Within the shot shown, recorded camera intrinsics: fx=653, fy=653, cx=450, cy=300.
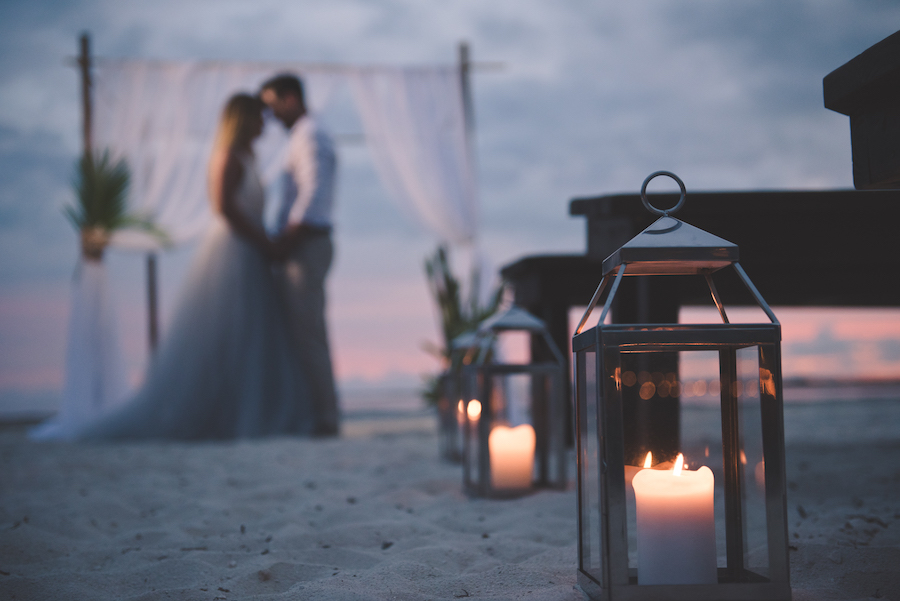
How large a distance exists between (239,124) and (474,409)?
9.04ft

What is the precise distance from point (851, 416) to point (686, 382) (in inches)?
168

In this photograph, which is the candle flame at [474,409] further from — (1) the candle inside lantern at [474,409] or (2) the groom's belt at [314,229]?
(2) the groom's belt at [314,229]

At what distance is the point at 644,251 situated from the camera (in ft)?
2.67

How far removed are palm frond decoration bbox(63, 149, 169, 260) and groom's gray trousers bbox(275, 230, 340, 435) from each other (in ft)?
4.42

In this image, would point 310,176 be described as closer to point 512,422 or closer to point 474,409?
point 474,409

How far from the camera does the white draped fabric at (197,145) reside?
4.22m

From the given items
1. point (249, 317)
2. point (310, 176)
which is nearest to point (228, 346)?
point (249, 317)

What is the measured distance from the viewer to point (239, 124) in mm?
3867

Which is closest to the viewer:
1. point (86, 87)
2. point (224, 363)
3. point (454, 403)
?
point (454, 403)

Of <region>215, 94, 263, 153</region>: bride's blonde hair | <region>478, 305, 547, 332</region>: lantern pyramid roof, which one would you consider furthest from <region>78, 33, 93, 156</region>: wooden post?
<region>478, 305, 547, 332</region>: lantern pyramid roof

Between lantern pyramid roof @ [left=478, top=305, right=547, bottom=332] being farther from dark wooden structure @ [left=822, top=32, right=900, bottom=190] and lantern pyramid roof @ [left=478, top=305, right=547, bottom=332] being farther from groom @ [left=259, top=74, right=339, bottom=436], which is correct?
groom @ [left=259, top=74, right=339, bottom=436]

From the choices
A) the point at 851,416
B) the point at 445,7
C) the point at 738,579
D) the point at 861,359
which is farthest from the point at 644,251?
the point at 445,7

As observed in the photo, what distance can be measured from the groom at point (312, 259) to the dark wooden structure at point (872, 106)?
10.3ft

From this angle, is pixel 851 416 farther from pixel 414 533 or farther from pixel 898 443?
pixel 414 533
